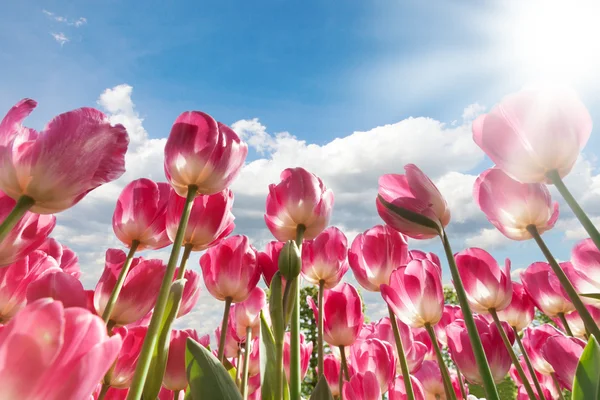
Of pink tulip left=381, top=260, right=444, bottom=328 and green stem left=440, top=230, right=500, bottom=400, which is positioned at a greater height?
pink tulip left=381, top=260, right=444, bottom=328

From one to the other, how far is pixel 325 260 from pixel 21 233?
808 millimetres

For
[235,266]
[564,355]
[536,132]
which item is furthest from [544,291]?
[235,266]

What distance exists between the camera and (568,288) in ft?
2.36

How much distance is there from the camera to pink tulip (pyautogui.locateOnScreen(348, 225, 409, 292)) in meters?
1.21

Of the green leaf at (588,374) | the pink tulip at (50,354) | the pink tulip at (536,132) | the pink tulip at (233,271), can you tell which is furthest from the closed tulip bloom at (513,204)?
the pink tulip at (50,354)

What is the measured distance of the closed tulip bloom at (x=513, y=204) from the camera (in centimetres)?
91

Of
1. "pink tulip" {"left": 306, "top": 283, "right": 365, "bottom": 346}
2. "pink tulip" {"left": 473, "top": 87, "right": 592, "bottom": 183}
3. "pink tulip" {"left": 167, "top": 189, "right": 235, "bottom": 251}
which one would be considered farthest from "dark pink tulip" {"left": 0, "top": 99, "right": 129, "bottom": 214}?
"pink tulip" {"left": 306, "top": 283, "right": 365, "bottom": 346}

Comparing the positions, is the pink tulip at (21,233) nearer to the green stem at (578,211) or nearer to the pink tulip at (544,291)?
the green stem at (578,211)

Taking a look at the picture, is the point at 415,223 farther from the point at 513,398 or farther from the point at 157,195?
the point at 513,398

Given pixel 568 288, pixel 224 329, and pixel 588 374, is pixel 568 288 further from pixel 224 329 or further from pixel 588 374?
pixel 224 329

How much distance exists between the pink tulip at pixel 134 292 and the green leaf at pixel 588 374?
0.79 m

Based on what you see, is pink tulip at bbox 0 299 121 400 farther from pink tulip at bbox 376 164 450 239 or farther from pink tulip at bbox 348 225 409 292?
pink tulip at bbox 348 225 409 292

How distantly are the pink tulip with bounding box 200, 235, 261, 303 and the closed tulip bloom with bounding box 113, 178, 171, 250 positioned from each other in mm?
218

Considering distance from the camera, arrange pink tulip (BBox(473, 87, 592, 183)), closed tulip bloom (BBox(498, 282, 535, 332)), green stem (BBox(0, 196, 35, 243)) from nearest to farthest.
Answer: green stem (BBox(0, 196, 35, 243)) → pink tulip (BBox(473, 87, 592, 183)) → closed tulip bloom (BBox(498, 282, 535, 332))
